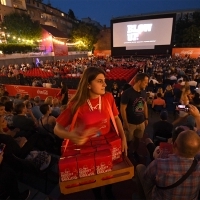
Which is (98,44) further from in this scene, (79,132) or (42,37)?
(79,132)

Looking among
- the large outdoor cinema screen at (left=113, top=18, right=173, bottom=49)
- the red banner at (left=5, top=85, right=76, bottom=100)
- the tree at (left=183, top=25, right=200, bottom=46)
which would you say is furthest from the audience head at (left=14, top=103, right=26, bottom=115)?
the tree at (left=183, top=25, right=200, bottom=46)

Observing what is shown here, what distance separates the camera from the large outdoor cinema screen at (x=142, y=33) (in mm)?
30156

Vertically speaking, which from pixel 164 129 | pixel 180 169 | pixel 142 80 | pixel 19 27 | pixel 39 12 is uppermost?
pixel 39 12

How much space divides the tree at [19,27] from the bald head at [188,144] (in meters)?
38.7

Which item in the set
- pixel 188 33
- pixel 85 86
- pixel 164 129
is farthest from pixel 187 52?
pixel 85 86

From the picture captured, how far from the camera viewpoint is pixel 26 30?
3453 cm

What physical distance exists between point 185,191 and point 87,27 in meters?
53.8

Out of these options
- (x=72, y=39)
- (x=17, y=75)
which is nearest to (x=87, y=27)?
(x=72, y=39)

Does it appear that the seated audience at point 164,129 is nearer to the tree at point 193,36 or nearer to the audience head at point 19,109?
the audience head at point 19,109

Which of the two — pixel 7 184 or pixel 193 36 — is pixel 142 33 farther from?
pixel 7 184

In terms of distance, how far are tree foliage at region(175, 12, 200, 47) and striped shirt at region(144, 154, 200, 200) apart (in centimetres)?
4471

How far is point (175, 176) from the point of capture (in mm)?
1681

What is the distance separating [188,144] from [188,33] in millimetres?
46838

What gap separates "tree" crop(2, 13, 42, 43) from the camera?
32969 mm
